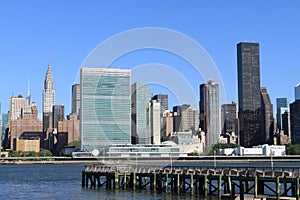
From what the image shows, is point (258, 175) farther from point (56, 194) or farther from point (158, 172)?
point (56, 194)

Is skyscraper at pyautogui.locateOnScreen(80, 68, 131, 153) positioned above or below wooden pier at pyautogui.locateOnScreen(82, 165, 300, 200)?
above

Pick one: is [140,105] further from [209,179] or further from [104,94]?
[209,179]

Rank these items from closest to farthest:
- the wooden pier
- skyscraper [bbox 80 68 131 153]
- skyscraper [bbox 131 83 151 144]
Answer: the wooden pier, skyscraper [bbox 131 83 151 144], skyscraper [bbox 80 68 131 153]

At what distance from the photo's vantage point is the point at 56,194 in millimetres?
75375

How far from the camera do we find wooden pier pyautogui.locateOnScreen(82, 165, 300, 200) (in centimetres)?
5406

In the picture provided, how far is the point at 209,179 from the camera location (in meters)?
63.2

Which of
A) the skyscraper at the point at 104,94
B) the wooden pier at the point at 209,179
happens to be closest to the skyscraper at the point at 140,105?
the skyscraper at the point at 104,94

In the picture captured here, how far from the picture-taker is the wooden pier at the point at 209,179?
54062 millimetres

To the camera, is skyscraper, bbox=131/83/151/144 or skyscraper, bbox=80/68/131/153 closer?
skyscraper, bbox=131/83/151/144

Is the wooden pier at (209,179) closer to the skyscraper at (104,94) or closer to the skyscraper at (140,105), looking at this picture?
the skyscraper at (140,105)

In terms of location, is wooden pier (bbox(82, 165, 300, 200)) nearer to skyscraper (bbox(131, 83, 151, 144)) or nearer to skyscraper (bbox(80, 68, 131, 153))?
skyscraper (bbox(131, 83, 151, 144))

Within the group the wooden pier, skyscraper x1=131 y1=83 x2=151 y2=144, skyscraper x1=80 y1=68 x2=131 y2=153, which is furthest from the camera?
skyscraper x1=80 y1=68 x2=131 y2=153

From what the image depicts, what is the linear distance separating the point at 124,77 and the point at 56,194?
41.4m

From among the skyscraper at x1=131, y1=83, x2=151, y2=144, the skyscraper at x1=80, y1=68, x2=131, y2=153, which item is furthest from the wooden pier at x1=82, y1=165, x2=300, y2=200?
the skyscraper at x1=80, y1=68, x2=131, y2=153
